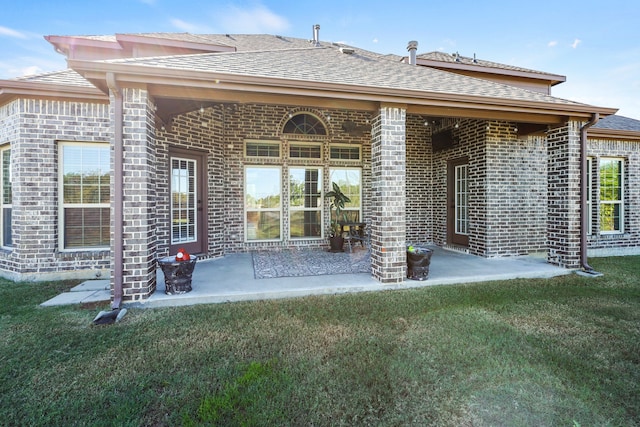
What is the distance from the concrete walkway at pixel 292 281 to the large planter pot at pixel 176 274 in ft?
0.34

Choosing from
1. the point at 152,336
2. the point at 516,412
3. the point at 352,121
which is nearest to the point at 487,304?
the point at 516,412

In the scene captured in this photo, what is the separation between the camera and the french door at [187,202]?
5.73 m

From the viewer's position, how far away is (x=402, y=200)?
4391mm

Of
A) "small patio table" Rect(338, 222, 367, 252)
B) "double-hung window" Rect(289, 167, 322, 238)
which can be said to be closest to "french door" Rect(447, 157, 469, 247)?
"small patio table" Rect(338, 222, 367, 252)

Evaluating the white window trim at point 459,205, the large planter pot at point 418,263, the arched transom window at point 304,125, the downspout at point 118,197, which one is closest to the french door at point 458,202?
the white window trim at point 459,205

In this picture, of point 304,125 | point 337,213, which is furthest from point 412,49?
point 337,213

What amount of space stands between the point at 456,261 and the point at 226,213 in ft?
16.7

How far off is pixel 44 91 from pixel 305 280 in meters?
5.06

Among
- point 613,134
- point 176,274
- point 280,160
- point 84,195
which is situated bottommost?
point 176,274

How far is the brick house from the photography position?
12.3ft

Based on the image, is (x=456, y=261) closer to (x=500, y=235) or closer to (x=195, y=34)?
(x=500, y=235)

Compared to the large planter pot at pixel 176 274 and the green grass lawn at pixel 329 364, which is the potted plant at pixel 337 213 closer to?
the green grass lawn at pixel 329 364

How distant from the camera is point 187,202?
5984 millimetres

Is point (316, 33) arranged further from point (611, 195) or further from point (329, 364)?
point (329, 364)
